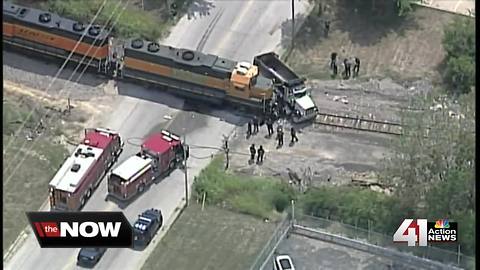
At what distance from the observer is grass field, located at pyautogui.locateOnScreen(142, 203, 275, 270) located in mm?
58781

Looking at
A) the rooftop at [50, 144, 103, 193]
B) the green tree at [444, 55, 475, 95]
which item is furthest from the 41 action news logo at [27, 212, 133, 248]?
the green tree at [444, 55, 475, 95]

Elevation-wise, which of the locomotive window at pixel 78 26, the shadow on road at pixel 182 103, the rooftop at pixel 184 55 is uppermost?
the locomotive window at pixel 78 26

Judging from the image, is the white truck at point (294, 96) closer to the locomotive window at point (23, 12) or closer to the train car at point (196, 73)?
the train car at point (196, 73)

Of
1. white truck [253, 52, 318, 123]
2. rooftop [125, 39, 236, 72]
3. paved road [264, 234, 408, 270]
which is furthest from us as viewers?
rooftop [125, 39, 236, 72]

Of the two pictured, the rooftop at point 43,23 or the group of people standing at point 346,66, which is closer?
the rooftop at point 43,23

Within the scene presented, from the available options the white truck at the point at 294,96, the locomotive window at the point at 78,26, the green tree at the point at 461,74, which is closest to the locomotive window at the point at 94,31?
the locomotive window at the point at 78,26

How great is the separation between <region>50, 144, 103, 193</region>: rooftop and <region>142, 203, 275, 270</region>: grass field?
14.9 ft

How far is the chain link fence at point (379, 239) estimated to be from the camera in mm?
57281

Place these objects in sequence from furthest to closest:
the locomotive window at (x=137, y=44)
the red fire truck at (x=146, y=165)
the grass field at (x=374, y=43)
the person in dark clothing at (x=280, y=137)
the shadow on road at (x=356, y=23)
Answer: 1. the shadow on road at (x=356, y=23)
2. the grass field at (x=374, y=43)
3. the locomotive window at (x=137, y=44)
4. the person in dark clothing at (x=280, y=137)
5. the red fire truck at (x=146, y=165)

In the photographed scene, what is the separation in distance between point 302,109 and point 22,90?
13.3m

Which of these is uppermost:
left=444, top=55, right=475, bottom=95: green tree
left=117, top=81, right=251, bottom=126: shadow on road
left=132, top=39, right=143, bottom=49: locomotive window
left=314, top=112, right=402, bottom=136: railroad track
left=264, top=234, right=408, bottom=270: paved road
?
left=132, top=39, right=143, bottom=49: locomotive window

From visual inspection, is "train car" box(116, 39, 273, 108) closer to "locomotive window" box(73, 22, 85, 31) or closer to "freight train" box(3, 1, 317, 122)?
"freight train" box(3, 1, 317, 122)

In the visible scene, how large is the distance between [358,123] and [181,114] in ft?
26.6

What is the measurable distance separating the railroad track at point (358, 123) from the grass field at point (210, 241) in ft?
26.2
